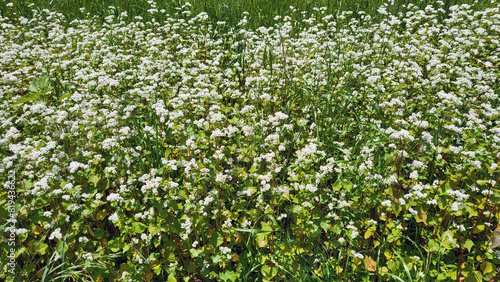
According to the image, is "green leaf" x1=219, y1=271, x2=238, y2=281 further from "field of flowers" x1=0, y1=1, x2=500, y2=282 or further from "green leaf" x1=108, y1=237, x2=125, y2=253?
"green leaf" x1=108, y1=237, x2=125, y2=253

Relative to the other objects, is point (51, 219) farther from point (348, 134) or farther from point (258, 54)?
point (258, 54)

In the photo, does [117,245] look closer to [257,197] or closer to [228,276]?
[228,276]

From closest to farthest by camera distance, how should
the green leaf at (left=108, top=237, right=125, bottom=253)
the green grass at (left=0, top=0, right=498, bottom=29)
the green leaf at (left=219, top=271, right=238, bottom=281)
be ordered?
1. the green leaf at (left=219, top=271, right=238, bottom=281)
2. the green leaf at (left=108, top=237, right=125, bottom=253)
3. the green grass at (left=0, top=0, right=498, bottom=29)

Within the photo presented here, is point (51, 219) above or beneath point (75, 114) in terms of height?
beneath

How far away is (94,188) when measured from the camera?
2.96 m

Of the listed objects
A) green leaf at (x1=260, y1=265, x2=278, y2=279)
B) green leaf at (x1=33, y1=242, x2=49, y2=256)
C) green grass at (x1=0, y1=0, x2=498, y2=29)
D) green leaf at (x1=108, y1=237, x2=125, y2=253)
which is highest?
green grass at (x1=0, y1=0, x2=498, y2=29)

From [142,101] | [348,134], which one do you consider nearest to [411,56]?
[348,134]

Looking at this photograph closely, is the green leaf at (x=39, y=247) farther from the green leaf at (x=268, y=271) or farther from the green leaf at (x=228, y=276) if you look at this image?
the green leaf at (x=268, y=271)

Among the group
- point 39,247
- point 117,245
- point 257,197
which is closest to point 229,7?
point 257,197

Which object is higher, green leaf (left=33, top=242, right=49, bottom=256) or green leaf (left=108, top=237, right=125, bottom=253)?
green leaf (left=33, top=242, right=49, bottom=256)

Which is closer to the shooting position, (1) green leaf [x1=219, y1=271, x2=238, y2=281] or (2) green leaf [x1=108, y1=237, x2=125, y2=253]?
(1) green leaf [x1=219, y1=271, x2=238, y2=281]

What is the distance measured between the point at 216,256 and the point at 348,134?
7.21 ft

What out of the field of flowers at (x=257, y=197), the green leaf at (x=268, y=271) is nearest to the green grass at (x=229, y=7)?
the field of flowers at (x=257, y=197)

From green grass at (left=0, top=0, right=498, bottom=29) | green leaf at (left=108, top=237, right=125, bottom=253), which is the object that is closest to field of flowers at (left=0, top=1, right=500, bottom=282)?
green leaf at (left=108, top=237, right=125, bottom=253)
